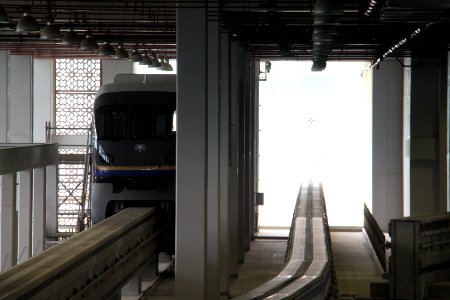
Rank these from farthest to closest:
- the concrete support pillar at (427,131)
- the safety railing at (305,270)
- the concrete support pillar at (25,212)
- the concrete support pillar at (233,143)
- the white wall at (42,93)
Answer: the white wall at (42,93), the concrete support pillar at (427,131), the concrete support pillar at (25,212), the concrete support pillar at (233,143), the safety railing at (305,270)

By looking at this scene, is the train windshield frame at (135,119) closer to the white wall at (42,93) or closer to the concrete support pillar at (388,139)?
the concrete support pillar at (388,139)

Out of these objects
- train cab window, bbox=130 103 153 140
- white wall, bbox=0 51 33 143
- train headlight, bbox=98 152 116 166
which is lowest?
train headlight, bbox=98 152 116 166

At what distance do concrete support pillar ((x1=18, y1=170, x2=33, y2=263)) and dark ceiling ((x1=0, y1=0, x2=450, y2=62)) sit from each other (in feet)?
9.15

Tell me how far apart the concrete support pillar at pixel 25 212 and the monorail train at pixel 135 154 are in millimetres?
1464

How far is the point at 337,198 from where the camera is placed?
92.3ft

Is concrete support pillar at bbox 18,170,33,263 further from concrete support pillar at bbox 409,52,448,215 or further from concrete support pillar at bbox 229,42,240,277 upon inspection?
concrete support pillar at bbox 409,52,448,215

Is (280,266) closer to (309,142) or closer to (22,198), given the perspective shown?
(22,198)

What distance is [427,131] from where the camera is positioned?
22516 mm

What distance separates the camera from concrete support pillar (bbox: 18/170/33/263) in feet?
56.7

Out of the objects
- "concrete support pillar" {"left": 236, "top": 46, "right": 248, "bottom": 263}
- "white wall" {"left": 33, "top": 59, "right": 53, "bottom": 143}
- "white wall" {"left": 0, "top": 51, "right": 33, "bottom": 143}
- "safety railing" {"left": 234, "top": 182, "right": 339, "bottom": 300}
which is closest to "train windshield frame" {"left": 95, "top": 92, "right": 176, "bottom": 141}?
"concrete support pillar" {"left": 236, "top": 46, "right": 248, "bottom": 263}

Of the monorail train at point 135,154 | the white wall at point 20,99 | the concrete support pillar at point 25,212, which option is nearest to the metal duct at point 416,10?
the monorail train at point 135,154

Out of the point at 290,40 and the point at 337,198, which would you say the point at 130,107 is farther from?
the point at 337,198

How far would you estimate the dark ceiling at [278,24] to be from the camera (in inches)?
430

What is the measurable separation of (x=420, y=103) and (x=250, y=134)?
4.16 metres
